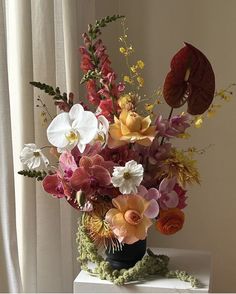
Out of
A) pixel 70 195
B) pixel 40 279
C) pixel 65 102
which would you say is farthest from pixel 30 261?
pixel 65 102

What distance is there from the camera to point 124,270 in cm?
127

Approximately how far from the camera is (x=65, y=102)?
123cm

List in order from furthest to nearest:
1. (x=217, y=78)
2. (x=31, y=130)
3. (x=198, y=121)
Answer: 1. (x=217, y=78)
2. (x=31, y=130)
3. (x=198, y=121)

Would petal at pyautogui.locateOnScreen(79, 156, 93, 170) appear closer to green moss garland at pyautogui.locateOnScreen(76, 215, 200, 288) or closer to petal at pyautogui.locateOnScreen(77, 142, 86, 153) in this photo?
petal at pyautogui.locateOnScreen(77, 142, 86, 153)

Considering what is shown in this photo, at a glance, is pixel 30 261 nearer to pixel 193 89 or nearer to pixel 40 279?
pixel 40 279

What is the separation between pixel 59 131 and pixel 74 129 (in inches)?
1.4

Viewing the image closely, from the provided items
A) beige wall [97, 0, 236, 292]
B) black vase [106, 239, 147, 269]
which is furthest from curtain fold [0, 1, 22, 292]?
beige wall [97, 0, 236, 292]

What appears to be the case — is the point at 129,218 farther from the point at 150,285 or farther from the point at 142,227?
the point at 150,285

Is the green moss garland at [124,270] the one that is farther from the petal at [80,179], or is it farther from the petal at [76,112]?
the petal at [76,112]

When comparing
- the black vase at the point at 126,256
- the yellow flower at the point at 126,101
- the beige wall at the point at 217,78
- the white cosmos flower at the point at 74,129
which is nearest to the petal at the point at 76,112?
the white cosmos flower at the point at 74,129

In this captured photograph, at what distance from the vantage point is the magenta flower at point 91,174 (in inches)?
45.4

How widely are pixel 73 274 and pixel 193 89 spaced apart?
2.46ft

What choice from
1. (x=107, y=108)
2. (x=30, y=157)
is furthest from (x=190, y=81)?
(x=30, y=157)

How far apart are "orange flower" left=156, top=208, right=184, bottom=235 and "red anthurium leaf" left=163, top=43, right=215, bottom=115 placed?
25 centimetres
